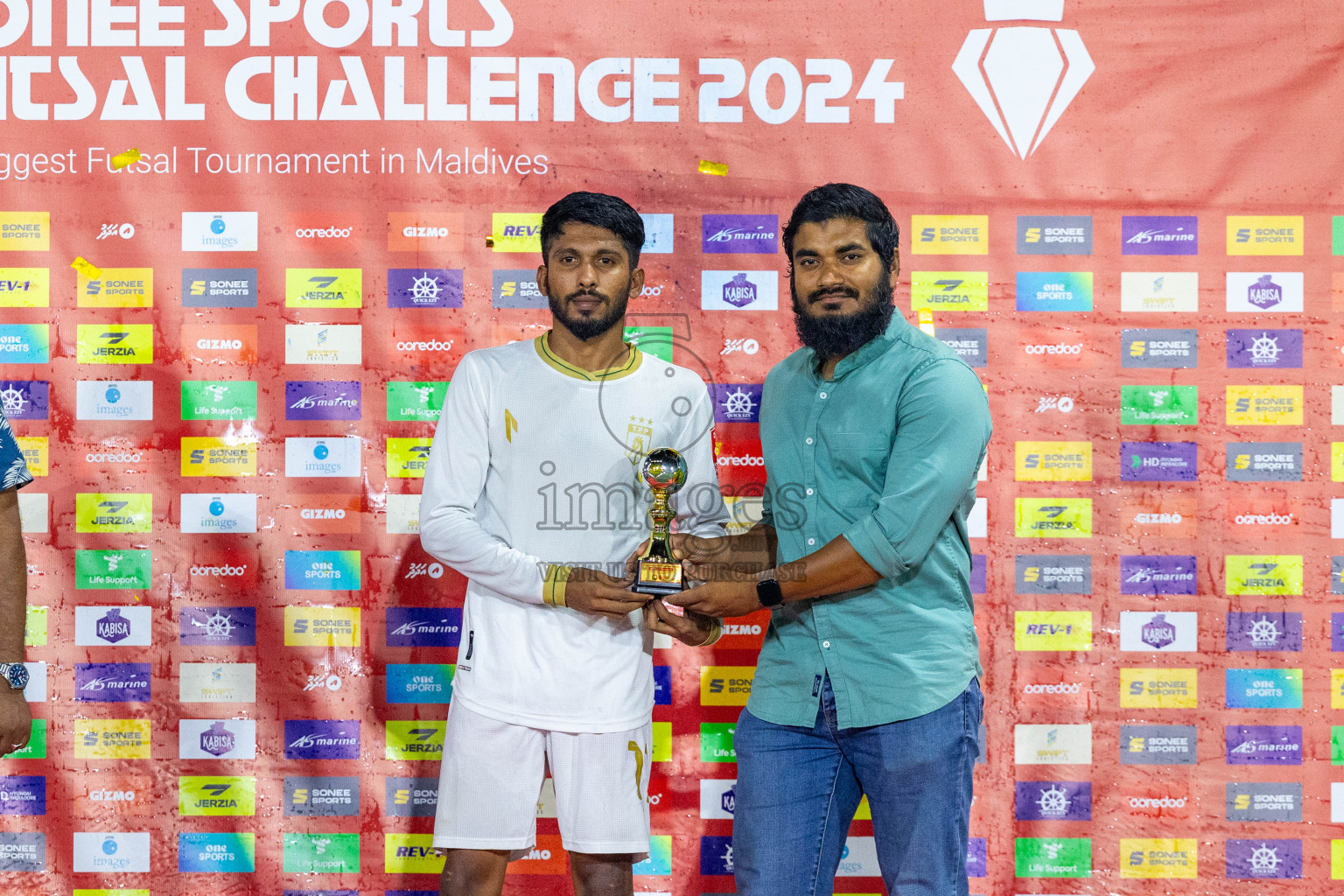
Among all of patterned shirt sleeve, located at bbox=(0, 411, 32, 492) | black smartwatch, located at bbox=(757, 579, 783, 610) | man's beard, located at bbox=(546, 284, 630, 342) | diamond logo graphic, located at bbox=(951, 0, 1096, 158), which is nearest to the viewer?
patterned shirt sleeve, located at bbox=(0, 411, 32, 492)

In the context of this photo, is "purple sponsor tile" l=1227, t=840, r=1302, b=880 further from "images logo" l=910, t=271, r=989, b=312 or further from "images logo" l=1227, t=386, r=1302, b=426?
"images logo" l=910, t=271, r=989, b=312

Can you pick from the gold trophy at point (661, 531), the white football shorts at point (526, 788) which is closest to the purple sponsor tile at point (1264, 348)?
the gold trophy at point (661, 531)

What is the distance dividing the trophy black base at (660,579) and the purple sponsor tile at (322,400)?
1.29 metres

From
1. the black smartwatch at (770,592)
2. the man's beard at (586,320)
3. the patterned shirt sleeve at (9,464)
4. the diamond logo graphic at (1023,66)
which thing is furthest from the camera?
the diamond logo graphic at (1023,66)

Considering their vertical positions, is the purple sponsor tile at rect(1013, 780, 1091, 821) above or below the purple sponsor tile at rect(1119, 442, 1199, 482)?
below

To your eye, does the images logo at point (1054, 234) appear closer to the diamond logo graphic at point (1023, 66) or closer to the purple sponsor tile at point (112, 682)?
the diamond logo graphic at point (1023, 66)

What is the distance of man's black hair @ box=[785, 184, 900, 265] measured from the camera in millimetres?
2008

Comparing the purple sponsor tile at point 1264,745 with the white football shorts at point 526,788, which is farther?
the purple sponsor tile at point 1264,745

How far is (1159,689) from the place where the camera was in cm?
282

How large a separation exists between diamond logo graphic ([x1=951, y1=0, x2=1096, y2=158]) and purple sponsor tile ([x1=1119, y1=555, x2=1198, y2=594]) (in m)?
1.36

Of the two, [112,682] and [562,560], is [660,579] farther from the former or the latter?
[112,682]

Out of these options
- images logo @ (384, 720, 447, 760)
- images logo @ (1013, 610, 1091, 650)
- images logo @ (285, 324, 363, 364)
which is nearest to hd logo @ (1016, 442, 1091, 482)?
images logo @ (1013, 610, 1091, 650)

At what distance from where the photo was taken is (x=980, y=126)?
2818 mm

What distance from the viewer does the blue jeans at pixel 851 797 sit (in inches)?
75.3
